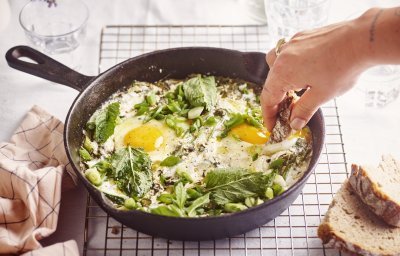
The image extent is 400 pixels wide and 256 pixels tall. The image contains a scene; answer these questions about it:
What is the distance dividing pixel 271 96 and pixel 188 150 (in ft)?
2.14

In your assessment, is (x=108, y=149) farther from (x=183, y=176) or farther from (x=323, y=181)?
(x=323, y=181)

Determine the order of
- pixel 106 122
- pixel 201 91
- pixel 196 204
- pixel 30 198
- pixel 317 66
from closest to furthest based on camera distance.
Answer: pixel 317 66 < pixel 196 204 < pixel 30 198 < pixel 106 122 < pixel 201 91

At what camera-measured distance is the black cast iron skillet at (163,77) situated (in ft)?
9.67

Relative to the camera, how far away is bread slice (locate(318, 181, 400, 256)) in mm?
3041

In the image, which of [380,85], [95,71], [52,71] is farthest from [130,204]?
[380,85]

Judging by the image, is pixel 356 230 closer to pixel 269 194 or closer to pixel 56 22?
pixel 269 194

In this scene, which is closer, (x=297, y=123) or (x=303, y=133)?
(x=297, y=123)

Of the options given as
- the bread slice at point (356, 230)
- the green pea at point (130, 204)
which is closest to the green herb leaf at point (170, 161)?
the green pea at point (130, 204)

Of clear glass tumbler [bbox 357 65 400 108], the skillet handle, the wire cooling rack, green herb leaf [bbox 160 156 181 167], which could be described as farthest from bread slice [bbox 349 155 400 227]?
the skillet handle

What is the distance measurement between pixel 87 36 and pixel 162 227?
2.29m

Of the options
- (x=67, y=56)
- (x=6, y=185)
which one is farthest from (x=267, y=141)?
(x=67, y=56)

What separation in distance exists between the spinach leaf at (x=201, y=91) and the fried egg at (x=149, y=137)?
0.90 feet

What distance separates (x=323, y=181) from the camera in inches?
143

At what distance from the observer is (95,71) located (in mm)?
4457
